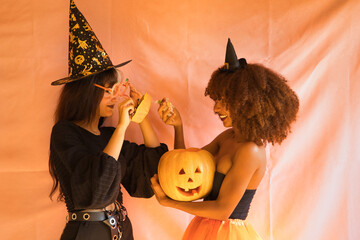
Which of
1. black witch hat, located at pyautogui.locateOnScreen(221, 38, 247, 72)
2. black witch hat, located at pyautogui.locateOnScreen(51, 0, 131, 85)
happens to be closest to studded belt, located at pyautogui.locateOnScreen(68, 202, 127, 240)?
black witch hat, located at pyautogui.locateOnScreen(51, 0, 131, 85)

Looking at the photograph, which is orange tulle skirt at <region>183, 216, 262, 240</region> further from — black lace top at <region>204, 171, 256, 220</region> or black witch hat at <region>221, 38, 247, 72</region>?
black witch hat at <region>221, 38, 247, 72</region>

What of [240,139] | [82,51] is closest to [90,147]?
[82,51]

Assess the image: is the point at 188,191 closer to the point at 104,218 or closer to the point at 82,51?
the point at 104,218

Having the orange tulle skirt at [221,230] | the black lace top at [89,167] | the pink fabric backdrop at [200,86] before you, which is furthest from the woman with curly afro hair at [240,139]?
the pink fabric backdrop at [200,86]

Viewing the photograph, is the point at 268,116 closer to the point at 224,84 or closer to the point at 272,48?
the point at 224,84

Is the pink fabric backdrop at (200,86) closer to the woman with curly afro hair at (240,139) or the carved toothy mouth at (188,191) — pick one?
the woman with curly afro hair at (240,139)

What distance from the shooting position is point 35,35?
257 cm

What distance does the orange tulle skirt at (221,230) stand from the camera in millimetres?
2012

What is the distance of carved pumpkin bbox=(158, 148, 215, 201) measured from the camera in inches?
76.4

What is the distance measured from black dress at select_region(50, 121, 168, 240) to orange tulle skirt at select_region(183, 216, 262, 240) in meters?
0.43

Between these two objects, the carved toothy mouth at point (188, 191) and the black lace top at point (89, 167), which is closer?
the black lace top at point (89, 167)

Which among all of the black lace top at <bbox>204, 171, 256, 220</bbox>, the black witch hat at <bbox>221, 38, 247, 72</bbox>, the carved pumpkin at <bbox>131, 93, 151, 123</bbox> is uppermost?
the black witch hat at <bbox>221, 38, 247, 72</bbox>

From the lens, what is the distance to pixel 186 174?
1923 mm

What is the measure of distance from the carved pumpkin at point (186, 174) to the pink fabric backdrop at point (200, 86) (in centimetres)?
68
